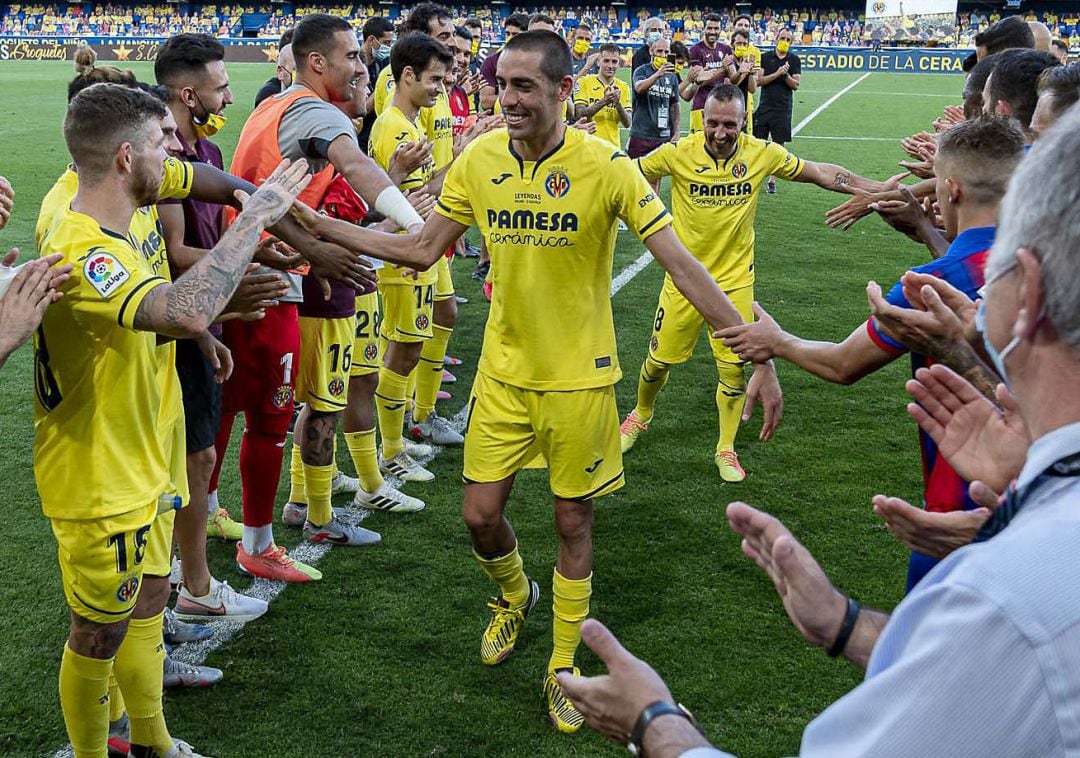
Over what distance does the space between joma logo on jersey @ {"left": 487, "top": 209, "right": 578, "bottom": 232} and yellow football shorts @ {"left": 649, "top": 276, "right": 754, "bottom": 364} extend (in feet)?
8.81

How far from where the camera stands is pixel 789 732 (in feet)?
13.7

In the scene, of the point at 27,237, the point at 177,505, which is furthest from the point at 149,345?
the point at 27,237

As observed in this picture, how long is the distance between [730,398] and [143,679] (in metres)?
4.23

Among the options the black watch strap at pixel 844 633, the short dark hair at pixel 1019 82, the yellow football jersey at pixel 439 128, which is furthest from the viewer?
the yellow football jersey at pixel 439 128

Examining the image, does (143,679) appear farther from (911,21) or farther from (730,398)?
(911,21)

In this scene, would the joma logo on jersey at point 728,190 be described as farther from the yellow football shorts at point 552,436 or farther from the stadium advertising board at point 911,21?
the stadium advertising board at point 911,21

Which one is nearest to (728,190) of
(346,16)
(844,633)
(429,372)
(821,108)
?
(429,372)

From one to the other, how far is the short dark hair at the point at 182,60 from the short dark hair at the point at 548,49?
153cm

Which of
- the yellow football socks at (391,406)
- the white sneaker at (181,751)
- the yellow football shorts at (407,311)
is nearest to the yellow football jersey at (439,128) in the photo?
the yellow football shorts at (407,311)

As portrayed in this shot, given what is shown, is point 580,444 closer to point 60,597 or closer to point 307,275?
point 307,275

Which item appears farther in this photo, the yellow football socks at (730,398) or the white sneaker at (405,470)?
the yellow football socks at (730,398)

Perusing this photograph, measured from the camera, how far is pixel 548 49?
165 inches

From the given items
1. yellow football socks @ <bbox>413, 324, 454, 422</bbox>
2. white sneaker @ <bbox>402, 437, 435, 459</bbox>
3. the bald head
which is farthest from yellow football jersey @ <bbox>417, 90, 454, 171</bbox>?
the bald head

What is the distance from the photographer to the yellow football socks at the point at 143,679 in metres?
3.74
